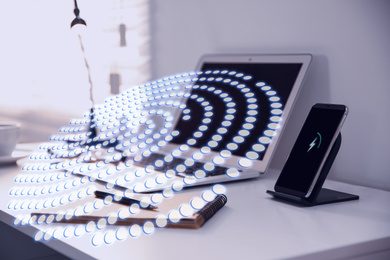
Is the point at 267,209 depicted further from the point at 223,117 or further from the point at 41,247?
the point at 41,247

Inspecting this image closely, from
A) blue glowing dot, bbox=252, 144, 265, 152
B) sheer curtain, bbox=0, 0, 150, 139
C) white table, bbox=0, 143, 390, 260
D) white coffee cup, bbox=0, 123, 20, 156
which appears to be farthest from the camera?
sheer curtain, bbox=0, 0, 150, 139

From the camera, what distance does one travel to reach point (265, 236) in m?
0.59

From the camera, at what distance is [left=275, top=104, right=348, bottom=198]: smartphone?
0.73 meters

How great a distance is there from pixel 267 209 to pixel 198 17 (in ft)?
2.56

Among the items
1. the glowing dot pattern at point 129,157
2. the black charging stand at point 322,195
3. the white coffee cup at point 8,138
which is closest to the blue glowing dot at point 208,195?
the glowing dot pattern at point 129,157

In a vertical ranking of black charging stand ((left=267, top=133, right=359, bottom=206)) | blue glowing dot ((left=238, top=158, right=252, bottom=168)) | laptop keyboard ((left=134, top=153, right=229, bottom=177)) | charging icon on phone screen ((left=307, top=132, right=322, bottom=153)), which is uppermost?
charging icon on phone screen ((left=307, top=132, right=322, bottom=153))

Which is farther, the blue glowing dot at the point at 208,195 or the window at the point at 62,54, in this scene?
the window at the point at 62,54

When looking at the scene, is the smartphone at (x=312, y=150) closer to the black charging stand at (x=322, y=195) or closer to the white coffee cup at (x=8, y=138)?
the black charging stand at (x=322, y=195)

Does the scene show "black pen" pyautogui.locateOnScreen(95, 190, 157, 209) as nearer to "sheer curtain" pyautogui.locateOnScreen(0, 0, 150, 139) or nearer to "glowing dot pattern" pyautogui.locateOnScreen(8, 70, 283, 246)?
"glowing dot pattern" pyautogui.locateOnScreen(8, 70, 283, 246)

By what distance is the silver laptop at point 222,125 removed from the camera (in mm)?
919

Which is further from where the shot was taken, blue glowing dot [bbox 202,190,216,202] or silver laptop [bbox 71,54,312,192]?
silver laptop [bbox 71,54,312,192]

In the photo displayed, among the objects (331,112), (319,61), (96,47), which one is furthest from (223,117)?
(96,47)

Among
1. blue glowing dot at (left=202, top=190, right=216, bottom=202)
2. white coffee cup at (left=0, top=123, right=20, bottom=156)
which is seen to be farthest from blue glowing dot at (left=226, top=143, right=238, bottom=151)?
white coffee cup at (left=0, top=123, right=20, bottom=156)

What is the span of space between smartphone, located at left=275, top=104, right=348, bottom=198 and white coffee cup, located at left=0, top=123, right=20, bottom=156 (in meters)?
0.72
